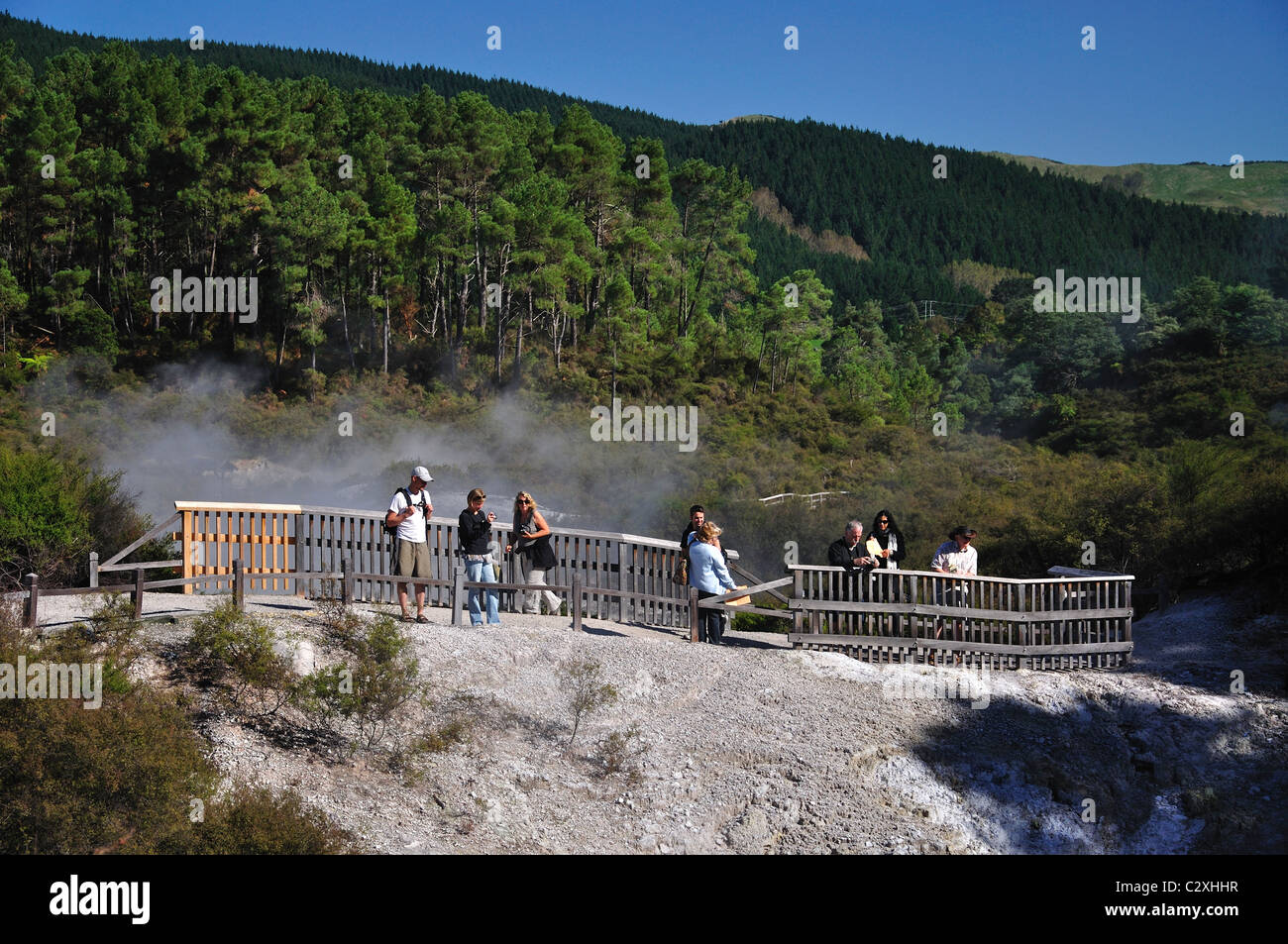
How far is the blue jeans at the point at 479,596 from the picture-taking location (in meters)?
13.4

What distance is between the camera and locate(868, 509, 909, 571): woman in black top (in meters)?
13.6

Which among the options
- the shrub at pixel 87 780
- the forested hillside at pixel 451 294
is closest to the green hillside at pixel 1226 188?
the forested hillside at pixel 451 294

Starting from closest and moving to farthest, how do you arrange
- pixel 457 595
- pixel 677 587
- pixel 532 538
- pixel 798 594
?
pixel 457 595, pixel 798 594, pixel 532 538, pixel 677 587

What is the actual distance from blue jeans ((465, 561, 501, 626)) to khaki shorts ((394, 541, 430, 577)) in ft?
1.60

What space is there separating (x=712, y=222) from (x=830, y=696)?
3974 centimetres

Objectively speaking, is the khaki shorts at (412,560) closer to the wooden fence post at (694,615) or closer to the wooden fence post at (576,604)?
the wooden fence post at (576,604)

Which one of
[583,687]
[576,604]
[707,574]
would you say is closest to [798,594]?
[707,574]

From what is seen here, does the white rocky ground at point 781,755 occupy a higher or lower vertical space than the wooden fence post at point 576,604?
lower

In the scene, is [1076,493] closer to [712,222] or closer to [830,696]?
[830,696]

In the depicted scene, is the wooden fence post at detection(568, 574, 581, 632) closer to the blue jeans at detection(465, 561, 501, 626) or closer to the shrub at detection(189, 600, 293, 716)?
the blue jeans at detection(465, 561, 501, 626)

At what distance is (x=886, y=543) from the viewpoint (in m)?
13.8

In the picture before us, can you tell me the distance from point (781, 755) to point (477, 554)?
14.2 feet

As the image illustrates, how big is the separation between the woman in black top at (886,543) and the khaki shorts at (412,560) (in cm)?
505

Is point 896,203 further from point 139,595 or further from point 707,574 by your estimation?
point 139,595
